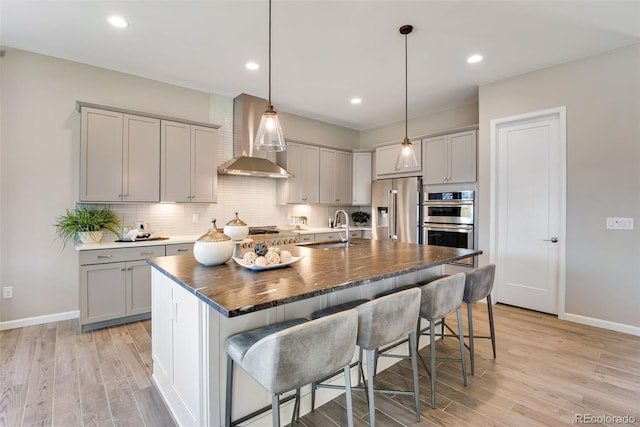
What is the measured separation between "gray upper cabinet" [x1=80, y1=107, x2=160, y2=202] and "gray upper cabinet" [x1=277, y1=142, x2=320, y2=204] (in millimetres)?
1977

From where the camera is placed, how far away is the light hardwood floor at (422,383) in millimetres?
1865

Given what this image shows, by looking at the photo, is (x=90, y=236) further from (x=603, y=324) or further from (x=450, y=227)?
(x=603, y=324)

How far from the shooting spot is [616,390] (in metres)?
2.12

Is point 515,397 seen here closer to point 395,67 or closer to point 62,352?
point 395,67

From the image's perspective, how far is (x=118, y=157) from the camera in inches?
136

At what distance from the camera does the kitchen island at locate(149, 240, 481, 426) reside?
1451mm

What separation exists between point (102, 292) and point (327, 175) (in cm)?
378

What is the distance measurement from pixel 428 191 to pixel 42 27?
4935 mm

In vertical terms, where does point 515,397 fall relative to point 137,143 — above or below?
below

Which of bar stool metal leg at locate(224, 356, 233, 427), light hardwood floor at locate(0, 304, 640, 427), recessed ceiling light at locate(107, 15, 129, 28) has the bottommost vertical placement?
light hardwood floor at locate(0, 304, 640, 427)

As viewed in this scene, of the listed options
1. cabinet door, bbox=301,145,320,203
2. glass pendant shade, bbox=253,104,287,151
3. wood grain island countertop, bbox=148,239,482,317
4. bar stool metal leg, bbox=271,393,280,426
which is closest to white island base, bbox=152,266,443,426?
wood grain island countertop, bbox=148,239,482,317

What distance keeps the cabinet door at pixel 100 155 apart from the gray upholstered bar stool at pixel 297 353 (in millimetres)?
2877

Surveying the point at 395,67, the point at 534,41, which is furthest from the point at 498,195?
the point at 395,67

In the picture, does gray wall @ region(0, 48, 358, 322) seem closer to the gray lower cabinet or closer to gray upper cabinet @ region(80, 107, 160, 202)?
gray upper cabinet @ region(80, 107, 160, 202)
